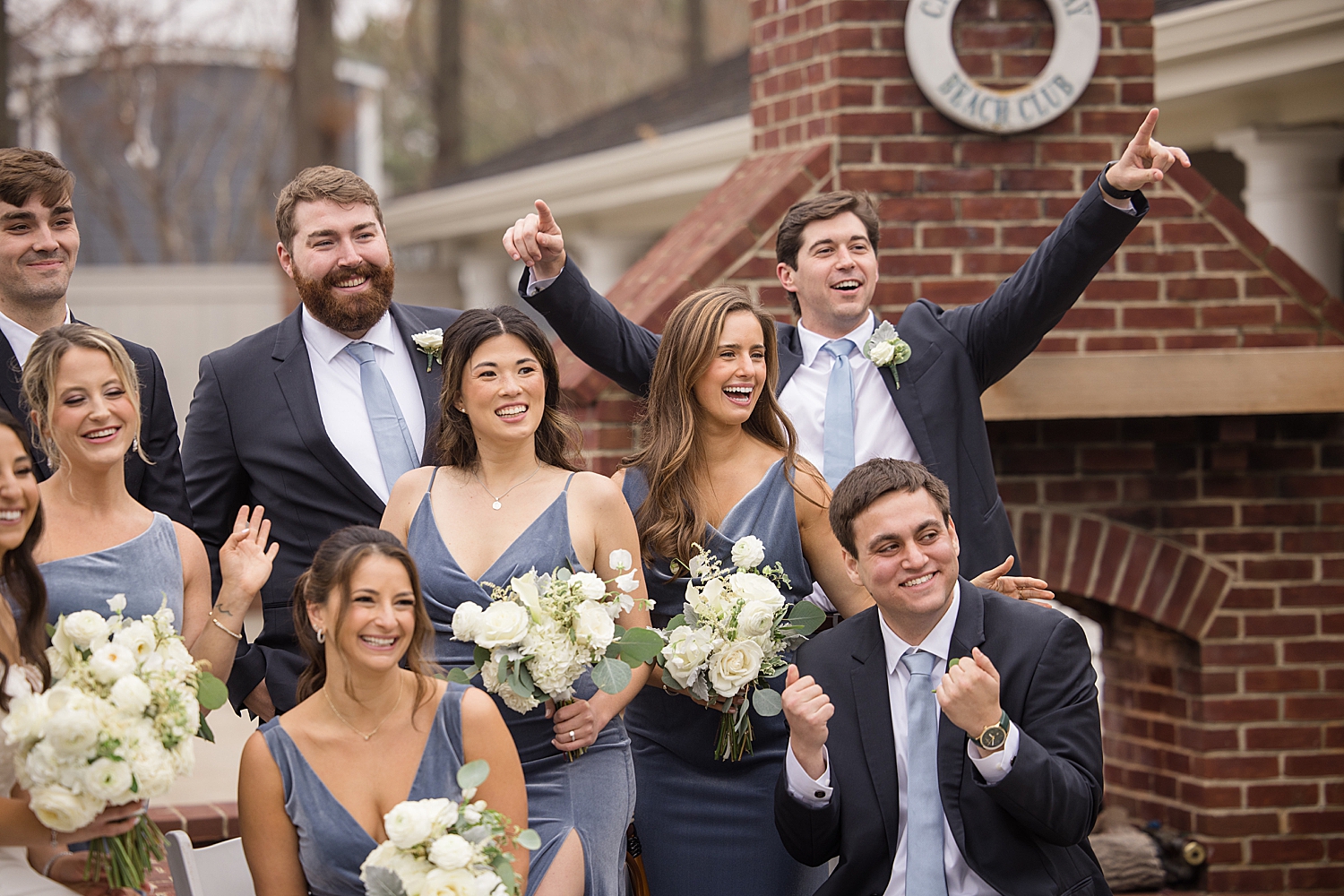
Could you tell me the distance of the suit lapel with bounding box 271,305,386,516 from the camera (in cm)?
365

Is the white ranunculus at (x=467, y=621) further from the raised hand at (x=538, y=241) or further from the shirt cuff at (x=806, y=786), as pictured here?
the raised hand at (x=538, y=241)

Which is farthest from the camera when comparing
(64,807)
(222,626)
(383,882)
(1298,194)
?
Result: (1298,194)

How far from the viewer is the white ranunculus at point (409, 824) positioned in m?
2.71

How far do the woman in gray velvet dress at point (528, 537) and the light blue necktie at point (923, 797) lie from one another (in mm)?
651

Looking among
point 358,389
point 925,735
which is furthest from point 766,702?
point 358,389

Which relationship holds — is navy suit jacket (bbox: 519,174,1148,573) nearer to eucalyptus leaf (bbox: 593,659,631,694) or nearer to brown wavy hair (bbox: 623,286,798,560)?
brown wavy hair (bbox: 623,286,798,560)

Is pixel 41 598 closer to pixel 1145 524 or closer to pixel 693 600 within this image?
pixel 693 600

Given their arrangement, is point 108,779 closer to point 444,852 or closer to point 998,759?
point 444,852

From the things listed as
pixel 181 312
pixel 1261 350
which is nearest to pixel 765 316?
pixel 1261 350

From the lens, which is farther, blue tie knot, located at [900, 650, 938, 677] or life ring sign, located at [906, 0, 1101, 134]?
life ring sign, located at [906, 0, 1101, 134]

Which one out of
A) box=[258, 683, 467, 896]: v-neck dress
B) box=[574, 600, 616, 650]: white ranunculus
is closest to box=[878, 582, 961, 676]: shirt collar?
box=[574, 600, 616, 650]: white ranunculus

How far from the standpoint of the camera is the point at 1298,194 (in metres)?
6.60

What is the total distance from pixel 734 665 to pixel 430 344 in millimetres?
1173

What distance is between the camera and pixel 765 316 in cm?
371
